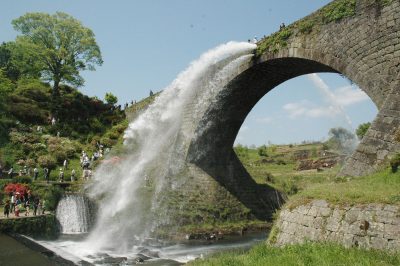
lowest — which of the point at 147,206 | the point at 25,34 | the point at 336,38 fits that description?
the point at 147,206

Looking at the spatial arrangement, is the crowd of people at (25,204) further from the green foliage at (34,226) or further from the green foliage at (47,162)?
the green foliage at (47,162)

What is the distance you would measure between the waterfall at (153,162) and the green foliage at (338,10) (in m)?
4.50

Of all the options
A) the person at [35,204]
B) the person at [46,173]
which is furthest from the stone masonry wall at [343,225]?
the person at [46,173]

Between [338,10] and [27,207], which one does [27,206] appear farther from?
[338,10]

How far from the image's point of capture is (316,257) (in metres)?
6.82

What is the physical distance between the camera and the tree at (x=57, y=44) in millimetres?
40156

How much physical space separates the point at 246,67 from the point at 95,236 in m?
11.2

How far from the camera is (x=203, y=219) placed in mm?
20203

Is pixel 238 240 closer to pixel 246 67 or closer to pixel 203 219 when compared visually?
pixel 203 219

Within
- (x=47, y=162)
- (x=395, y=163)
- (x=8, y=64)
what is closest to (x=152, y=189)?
(x=47, y=162)

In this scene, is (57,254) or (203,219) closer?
(57,254)

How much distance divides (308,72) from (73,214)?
14.3m

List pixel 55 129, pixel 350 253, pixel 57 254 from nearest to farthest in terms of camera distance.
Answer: pixel 350 253
pixel 57 254
pixel 55 129

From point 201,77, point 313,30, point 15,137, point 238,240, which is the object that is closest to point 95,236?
point 238,240
